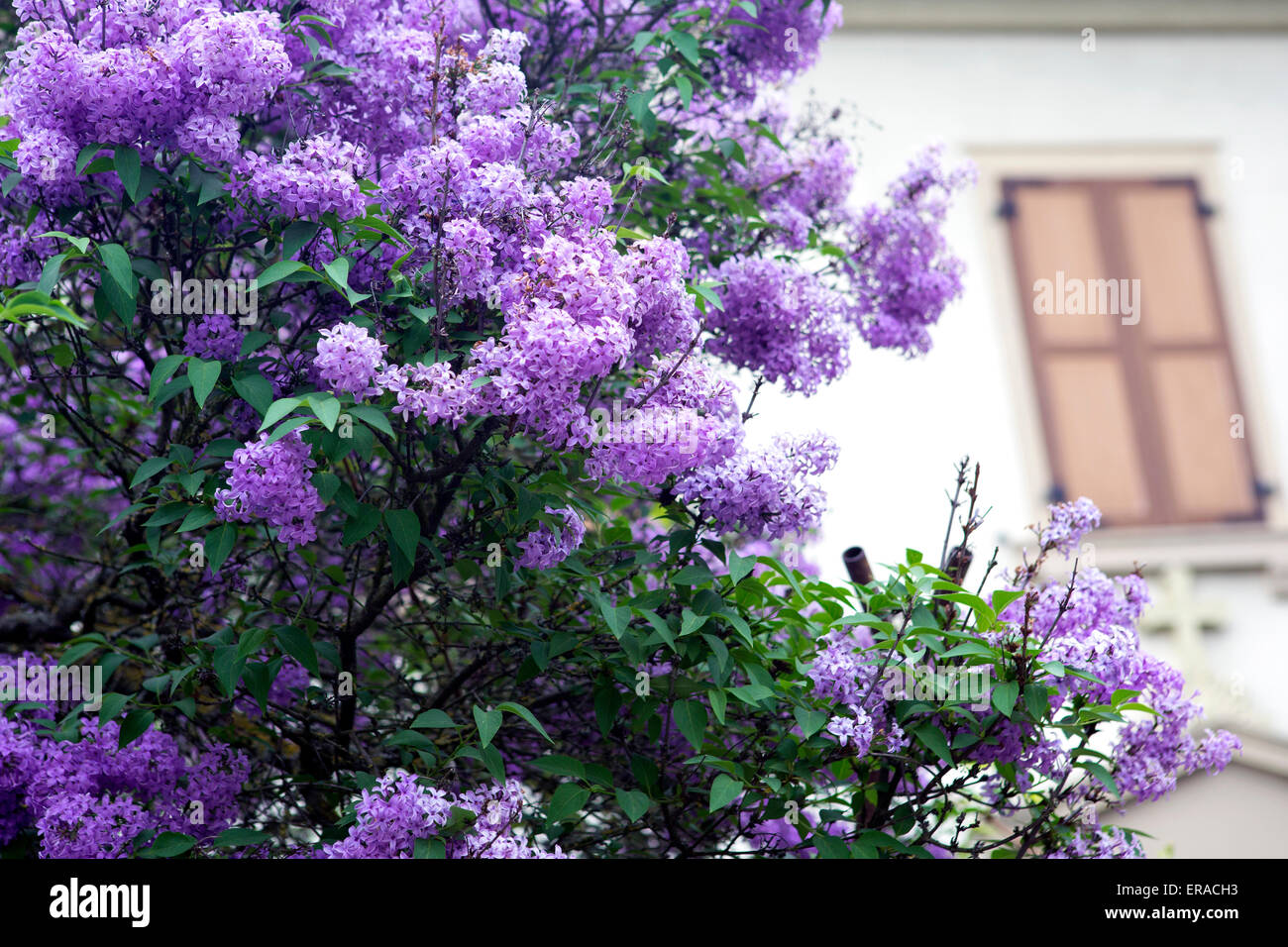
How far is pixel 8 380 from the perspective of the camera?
3.69m

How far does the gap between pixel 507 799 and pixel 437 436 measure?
2.39 ft

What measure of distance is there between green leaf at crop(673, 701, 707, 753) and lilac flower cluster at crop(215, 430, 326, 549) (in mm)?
833

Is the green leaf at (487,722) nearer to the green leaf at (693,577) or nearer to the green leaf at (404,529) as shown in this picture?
the green leaf at (404,529)

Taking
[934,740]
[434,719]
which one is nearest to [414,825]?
[434,719]

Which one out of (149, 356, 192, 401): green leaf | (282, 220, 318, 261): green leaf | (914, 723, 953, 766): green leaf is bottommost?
(914, 723, 953, 766): green leaf

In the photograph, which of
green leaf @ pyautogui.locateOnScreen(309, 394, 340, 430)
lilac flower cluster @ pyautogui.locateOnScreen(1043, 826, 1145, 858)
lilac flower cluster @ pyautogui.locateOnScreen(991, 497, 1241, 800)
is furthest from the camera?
lilac flower cluster @ pyautogui.locateOnScreen(1043, 826, 1145, 858)

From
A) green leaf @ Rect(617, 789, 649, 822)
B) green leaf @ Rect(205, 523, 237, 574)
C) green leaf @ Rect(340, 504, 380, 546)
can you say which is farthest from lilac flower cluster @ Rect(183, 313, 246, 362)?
green leaf @ Rect(617, 789, 649, 822)

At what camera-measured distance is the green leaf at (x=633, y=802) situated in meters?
2.52

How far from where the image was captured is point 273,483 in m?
2.36

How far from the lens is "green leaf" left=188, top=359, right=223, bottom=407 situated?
7.83 feet

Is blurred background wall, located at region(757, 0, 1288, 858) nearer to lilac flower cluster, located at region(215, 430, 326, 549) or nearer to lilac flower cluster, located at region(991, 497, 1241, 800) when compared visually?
lilac flower cluster, located at region(991, 497, 1241, 800)

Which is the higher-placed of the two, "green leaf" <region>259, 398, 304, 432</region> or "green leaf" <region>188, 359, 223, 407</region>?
"green leaf" <region>188, 359, 223, 407</region>

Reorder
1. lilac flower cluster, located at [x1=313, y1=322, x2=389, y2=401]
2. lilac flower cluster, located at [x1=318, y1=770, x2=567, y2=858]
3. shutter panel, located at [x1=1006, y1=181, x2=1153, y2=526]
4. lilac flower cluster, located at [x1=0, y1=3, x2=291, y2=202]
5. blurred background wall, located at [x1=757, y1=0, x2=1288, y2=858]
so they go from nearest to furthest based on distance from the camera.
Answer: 1. lilac flower cluster, located at [x1=313, y1=322, x2=389, y2=401]
2. lilac flower cluster, located at [x1=318, y1=770, x2=567, y2=858]
3. lilac flower cluster, located at [x1=0, y1=3, x2=291, y2=202]
4. blurred background wall, located at [x1=757, y1=0, x2=1288, y2=858]
5. shutter panel, located at [x1=1006, y1=181, x2=1153, y2=526]
